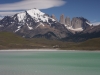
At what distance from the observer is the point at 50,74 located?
4981 cm

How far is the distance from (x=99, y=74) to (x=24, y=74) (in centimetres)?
1508

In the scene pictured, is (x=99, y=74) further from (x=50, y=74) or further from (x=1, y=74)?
(x=1, y=74)

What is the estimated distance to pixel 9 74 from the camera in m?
48.4

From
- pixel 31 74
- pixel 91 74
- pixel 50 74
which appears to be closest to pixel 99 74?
pixel 91 74

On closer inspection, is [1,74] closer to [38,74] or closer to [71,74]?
[38,74]

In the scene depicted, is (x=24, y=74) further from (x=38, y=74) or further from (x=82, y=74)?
(x=82, y=74)

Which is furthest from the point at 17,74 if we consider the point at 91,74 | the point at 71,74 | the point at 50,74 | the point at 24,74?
the point at 91,74

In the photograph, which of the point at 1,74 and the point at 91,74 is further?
the point at 91,74

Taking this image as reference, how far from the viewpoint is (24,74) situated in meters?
49.2

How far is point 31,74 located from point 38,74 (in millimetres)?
1388

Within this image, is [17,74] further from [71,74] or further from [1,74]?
[71,74]

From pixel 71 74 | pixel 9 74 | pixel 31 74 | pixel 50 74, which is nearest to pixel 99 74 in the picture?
pixel 71 74

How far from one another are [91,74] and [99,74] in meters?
1.59

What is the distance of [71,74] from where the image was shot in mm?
50312
